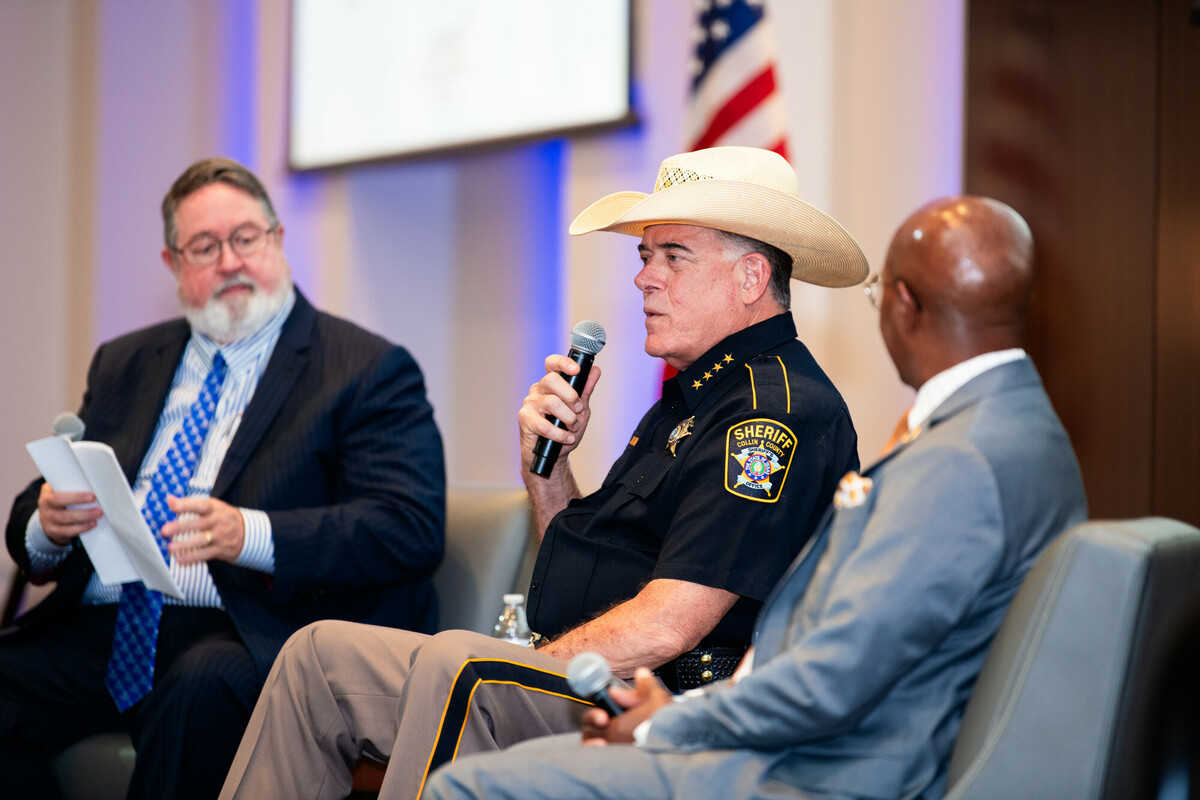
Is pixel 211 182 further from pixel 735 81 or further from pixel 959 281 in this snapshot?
pixel 959 281

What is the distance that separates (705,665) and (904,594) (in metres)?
0.67

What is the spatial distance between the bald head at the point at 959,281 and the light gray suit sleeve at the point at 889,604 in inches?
6.2

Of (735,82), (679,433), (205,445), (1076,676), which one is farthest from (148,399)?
(1076,676)

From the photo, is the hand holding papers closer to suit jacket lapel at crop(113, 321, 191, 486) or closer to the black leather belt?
suit jacket lapel at crop(113, 321, 191, 486)

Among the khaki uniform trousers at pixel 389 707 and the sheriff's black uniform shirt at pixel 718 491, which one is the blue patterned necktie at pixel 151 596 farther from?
the sheriff's black uniform shirt at pixel 718 491

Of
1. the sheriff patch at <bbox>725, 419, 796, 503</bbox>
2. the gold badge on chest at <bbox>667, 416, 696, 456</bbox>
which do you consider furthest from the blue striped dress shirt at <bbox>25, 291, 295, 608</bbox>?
the sheriff patch at <bbox>725, 419, 796, 503</bbox>

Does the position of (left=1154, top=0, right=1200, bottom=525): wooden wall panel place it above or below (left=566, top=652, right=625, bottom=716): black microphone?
above

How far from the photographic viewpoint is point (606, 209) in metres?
2.40

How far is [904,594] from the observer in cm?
117

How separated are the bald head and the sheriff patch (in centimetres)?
42

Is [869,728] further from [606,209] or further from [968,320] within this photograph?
[606,209]

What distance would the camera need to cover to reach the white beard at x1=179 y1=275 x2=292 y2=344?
111 inches

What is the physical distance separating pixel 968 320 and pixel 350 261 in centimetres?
370

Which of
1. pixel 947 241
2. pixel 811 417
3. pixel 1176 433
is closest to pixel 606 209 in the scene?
pixel 811 417
